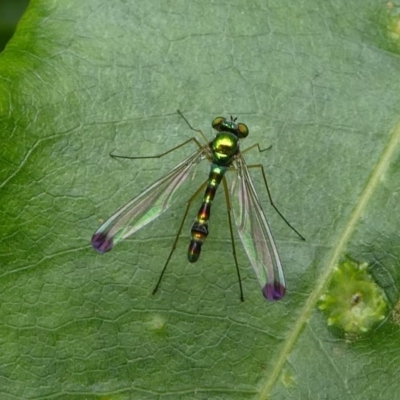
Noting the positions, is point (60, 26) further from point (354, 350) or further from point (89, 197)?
point (354, 350)

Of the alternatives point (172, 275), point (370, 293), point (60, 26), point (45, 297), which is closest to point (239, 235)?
point (172, 275)

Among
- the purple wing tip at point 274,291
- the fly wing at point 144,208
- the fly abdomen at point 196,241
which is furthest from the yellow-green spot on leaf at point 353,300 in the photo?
the fly wing at point 144,208

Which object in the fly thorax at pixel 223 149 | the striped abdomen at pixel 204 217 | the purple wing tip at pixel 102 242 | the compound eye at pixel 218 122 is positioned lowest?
the purple wing tip at pixel 102 242

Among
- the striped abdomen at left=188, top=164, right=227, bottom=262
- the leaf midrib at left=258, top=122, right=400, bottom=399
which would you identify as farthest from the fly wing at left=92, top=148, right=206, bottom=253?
the leaf midrib at left=258, top=122, right=400, bottom=399

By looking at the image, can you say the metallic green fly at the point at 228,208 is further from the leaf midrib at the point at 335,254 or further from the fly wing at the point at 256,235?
the leaf midrib at the point at 335,254

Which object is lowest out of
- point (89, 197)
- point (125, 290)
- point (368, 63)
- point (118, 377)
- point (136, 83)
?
point (118, 377)
